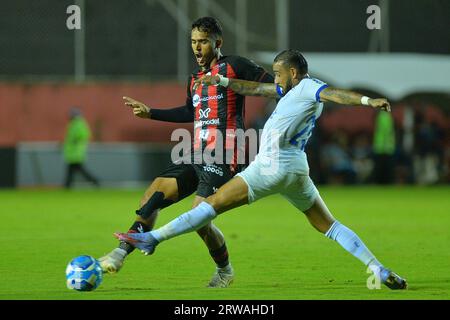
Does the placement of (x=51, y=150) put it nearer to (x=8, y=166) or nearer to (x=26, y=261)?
(x=8, y=166)

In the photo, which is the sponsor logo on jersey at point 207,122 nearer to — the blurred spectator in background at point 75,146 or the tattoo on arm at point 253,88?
the tattoo on arm at point 253,88

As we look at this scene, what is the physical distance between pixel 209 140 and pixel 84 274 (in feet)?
5.72

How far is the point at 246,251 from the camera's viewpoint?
495 inches

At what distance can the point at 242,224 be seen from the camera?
16.8 m

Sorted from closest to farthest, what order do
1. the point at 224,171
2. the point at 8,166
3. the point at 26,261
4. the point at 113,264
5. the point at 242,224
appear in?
the point at 113,264
the point at 224,171
the point at 26,261
the point at 242,224
the point at 8,166

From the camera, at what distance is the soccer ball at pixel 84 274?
857 cm

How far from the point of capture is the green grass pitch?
29.2 ft

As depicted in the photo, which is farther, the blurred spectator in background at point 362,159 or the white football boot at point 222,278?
the blurred spectator in background at point 362,159

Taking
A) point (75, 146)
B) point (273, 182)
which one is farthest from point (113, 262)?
point (75, 146)

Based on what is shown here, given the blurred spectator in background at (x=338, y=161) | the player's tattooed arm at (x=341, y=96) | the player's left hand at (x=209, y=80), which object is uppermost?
the player's left hand at (x=209, y=80)

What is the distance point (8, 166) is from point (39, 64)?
13.5ft

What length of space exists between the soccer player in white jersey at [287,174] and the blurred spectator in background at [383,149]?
19.5 meters

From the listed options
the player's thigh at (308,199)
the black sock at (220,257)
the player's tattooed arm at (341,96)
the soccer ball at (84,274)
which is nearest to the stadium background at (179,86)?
the black sock at (220,257)

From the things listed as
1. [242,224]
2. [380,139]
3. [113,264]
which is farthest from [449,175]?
[113,264]
